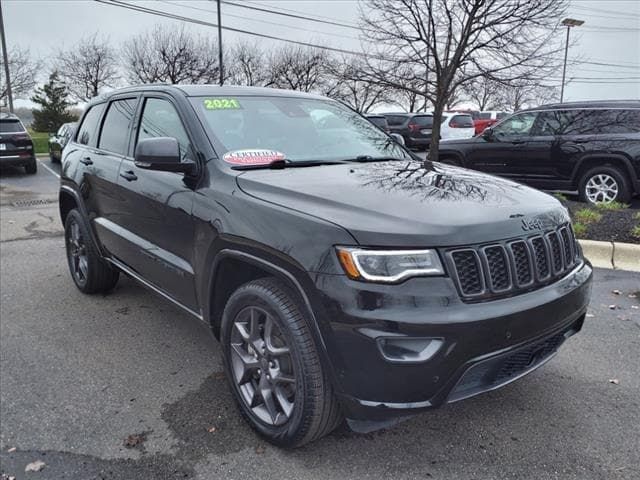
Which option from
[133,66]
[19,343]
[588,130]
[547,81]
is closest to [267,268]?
[19,343]

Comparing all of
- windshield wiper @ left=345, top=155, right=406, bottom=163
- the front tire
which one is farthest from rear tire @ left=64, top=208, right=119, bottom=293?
windshield wiper @ left=345, top=155, right=406, bottom=163

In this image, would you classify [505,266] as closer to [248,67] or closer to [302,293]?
[302,293]

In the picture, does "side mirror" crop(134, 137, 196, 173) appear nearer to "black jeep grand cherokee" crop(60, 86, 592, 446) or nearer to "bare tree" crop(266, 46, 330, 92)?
"black jeep grand cherokee" crop(60, 86, 592, 446)

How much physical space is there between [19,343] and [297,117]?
264 centimetres

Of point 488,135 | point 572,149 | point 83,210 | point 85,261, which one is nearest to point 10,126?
point 85,261

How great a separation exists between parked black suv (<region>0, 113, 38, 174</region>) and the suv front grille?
49.9 feet

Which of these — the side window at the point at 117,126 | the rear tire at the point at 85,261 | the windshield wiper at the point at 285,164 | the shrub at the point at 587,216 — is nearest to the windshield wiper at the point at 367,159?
the windshield wiper at the point at 285,164

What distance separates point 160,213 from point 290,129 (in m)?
1.00

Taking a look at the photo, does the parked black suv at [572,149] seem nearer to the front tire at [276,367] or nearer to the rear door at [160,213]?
the rear door at [160,213]

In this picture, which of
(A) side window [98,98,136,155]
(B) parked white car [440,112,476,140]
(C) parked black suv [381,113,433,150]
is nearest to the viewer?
(A) side window [98,98,136,155]

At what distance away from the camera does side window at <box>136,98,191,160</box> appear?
334cm

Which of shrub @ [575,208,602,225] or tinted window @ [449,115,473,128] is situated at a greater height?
tinted window @ [449,115,473,128]

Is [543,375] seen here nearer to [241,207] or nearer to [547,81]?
[241,207]

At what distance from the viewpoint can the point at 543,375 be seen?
3414 mm
